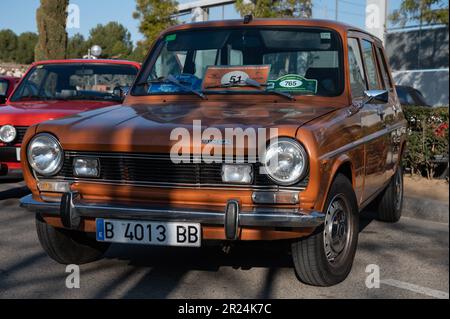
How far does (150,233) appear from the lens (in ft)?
12.3

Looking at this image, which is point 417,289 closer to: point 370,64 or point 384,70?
point 370,64

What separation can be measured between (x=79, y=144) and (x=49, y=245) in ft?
3.06

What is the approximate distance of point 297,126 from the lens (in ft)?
11.9

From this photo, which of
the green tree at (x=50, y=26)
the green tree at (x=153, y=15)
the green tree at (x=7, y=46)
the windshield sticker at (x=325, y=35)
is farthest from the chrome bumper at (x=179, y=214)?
the green tree at (x=7, y=46)

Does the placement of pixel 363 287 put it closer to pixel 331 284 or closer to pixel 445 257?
pixel 331 284

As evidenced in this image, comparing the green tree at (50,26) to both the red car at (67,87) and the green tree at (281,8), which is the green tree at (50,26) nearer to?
the green tree at (281,8)

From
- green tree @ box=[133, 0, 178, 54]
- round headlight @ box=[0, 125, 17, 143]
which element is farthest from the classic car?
green tree @ box=[133, 0, 178, 54]

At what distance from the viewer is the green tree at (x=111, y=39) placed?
56.0 m

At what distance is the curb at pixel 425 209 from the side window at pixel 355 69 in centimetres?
225

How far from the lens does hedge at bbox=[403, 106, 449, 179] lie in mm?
7883

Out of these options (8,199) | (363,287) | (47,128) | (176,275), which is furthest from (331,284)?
(8,199)

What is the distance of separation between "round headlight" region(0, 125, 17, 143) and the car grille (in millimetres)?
3042

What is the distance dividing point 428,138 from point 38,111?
4839mm

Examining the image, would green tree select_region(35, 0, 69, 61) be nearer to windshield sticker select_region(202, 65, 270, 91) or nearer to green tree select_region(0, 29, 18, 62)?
windshield sticker select_region(202, 65, 270, 91)
